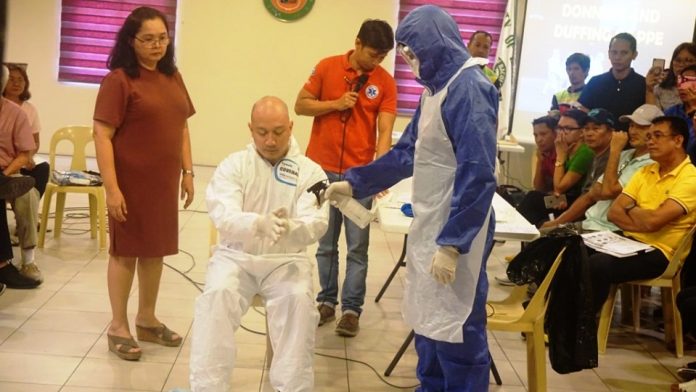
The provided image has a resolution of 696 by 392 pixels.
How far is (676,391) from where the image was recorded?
10.0ft

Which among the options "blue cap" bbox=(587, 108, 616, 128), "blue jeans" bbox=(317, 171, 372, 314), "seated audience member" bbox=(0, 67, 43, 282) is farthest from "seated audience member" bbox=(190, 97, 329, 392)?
"blue cap" bbox=(587, 108, 616, 128)

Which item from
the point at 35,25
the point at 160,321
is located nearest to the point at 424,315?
the point at 160,321

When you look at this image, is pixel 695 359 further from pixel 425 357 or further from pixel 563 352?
pixel 425 357

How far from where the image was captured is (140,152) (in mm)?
2953

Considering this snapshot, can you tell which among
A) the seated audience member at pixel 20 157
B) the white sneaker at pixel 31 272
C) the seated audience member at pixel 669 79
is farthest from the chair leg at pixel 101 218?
the seated audience member at pixel 669 79

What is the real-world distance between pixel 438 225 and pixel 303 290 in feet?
1.78

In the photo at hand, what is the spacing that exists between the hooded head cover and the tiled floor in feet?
4.29

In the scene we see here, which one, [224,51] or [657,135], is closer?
[657,135]

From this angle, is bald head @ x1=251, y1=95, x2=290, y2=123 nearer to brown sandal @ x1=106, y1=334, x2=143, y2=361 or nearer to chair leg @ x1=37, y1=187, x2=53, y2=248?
brown sandal @ x1=106, y1=334, x2=143, y2=361

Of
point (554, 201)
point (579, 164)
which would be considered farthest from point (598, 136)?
point (554, 201)

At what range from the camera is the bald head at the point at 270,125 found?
8.80 ft

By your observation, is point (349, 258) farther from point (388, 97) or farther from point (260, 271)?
point (260, 271)

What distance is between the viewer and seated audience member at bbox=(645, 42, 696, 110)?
14.4ft

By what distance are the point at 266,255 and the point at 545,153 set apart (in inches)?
120
